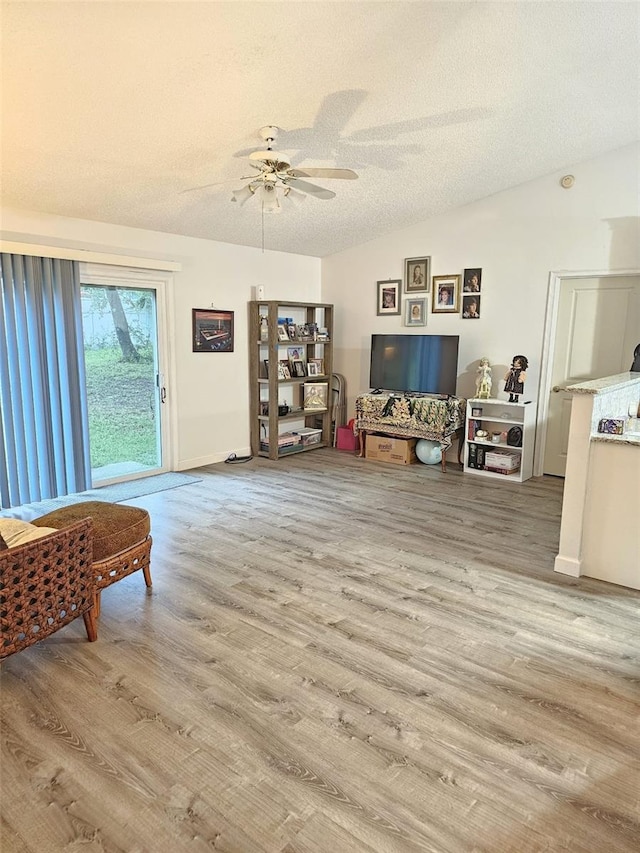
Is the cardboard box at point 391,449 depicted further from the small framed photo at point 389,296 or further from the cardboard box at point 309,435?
the small framed photo at point 389,296

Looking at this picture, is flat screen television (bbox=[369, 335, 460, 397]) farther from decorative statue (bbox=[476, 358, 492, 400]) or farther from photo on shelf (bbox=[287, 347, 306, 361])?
photo on shelf (bbox=[287, 347, 306, 361])

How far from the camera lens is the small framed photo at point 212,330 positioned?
223 inches

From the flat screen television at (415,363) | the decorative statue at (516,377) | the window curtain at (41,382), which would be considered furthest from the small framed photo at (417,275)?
the window curtain at (41,382)

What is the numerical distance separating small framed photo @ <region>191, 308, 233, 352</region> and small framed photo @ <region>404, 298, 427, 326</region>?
6.72ft

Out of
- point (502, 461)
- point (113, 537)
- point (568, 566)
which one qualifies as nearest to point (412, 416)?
point (502, 461)

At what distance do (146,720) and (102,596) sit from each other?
1169 millimetres

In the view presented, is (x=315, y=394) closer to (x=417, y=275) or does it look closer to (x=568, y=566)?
(x=417, y=275)

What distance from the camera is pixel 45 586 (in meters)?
2.28

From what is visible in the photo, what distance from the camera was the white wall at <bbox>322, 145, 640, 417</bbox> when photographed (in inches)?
190

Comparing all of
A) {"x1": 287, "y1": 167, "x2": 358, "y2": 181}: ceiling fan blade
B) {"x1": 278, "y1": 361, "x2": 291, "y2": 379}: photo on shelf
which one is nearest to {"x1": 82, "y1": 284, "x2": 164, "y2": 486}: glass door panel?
{"x1": 278, "y1": 361, "x2": 291, "y2": 379}: photo on shelf

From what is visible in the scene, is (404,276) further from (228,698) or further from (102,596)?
(228,698)

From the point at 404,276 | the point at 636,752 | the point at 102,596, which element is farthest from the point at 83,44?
the point at 404,276

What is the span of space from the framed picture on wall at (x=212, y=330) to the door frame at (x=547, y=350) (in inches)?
130

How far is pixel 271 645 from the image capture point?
260 centimetres
